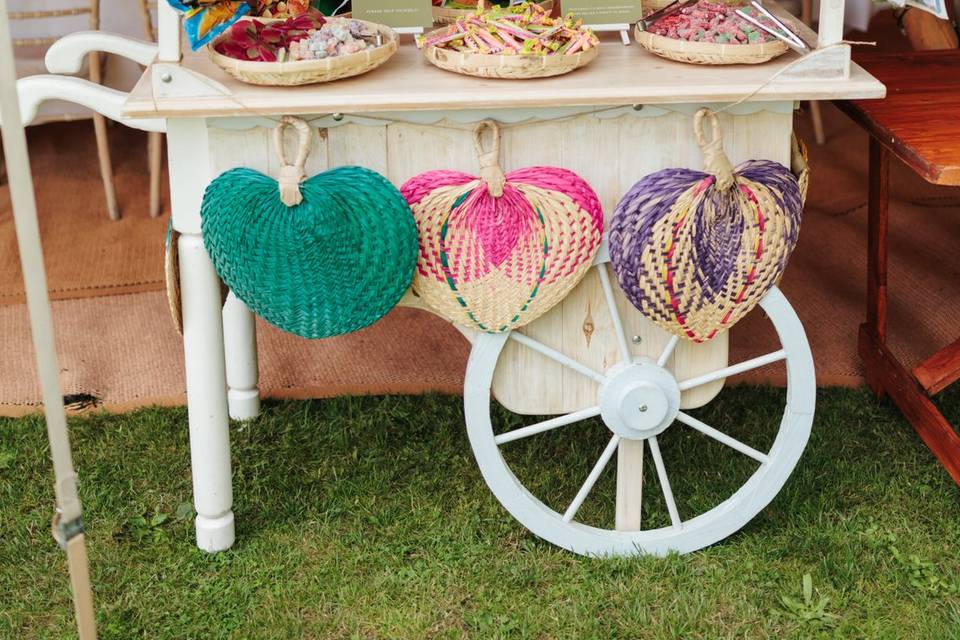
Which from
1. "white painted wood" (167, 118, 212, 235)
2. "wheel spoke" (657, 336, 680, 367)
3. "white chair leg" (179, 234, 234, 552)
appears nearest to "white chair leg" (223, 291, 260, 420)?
"white chair leg" (179, 234, 234, 552)

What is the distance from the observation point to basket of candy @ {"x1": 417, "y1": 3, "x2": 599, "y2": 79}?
172cm

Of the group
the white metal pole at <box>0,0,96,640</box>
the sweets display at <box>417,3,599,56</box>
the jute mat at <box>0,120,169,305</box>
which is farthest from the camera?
the jute mat at <box>0,120,169,305</box>

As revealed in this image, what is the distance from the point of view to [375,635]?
1.90 meters

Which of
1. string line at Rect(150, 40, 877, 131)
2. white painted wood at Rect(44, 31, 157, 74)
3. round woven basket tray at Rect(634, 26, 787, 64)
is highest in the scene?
white painted wood at Rect(44, 31, 157, 74)

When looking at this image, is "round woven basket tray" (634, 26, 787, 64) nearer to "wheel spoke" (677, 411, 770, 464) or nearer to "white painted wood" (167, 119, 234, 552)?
"wheel spoke" (677, 411, 770, 464)

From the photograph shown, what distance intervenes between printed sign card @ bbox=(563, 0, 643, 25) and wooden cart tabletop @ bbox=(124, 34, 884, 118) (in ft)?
0.52

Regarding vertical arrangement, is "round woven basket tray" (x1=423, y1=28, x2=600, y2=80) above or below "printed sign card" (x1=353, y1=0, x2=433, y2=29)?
below

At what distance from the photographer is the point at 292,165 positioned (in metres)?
1.72

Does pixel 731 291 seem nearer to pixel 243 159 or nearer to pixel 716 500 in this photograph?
pixel 716 500

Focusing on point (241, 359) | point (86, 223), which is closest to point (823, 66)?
point (241, 359)

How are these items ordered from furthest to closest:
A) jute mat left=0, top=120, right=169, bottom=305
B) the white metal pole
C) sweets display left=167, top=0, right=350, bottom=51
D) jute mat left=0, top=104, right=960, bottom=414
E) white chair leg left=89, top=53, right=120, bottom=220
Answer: white chair leg left=89, top=53, right=120, bottom=220 → jute mat left=0, top=120, right=169, bottom=305 → jute mat left=0, top=104, right=960, bottom=414 → sweets display left=167, top=0, right=350, bottom=51 → the white metal pole

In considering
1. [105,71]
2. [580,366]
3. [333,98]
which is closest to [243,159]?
[333,98]

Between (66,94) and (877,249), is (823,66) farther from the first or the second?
(66,94)

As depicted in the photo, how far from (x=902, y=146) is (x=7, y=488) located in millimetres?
1776
